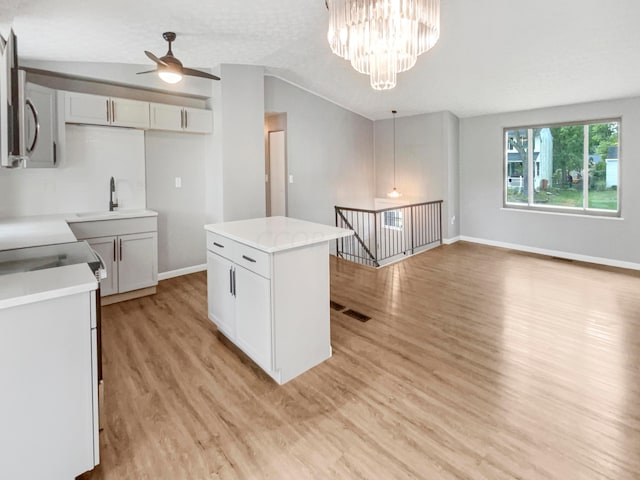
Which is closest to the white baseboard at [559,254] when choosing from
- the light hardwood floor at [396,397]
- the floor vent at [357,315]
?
the light hardwood floor at [396,397]

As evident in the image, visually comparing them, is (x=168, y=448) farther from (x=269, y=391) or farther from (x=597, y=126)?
(x=597, y=126)

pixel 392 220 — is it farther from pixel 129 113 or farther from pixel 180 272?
pixel 129 113

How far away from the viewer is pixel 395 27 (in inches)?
84.8

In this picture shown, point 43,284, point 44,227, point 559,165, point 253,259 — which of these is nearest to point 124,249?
point 44,227

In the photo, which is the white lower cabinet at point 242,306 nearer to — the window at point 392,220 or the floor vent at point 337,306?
the floor vent at point 337,306

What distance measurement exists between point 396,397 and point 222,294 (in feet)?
5.00

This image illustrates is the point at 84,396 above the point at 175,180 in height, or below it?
below

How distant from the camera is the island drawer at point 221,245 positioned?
2.70 metres

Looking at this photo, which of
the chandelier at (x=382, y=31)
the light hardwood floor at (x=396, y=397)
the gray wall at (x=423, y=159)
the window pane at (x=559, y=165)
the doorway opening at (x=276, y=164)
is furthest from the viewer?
the gray wall at (x=423, y=159)

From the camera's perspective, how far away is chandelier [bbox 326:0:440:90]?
213 centimetres

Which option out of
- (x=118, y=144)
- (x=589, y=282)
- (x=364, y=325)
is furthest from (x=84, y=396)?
(x=589, y=282)

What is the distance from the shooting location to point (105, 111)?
3842 millimetres

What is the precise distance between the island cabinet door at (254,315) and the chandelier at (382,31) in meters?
1.61

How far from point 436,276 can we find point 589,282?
183 centimetres
